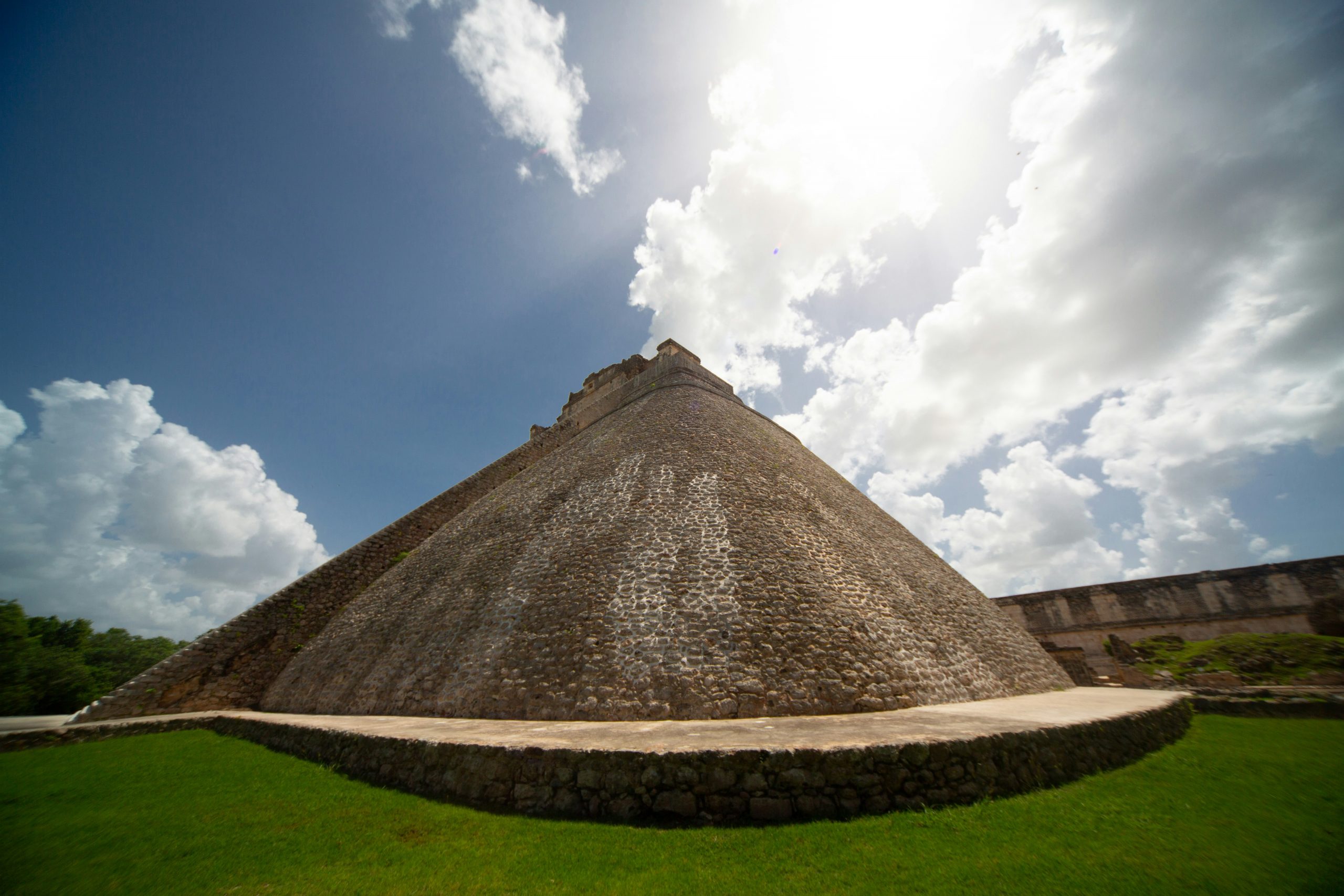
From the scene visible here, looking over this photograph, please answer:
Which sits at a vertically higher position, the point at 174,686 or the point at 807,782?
the point at 174,686

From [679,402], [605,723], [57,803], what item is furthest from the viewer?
[679,402]

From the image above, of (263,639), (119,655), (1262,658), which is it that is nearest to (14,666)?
(119,655)

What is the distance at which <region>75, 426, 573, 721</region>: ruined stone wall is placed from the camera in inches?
430

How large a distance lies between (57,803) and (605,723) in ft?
19.6

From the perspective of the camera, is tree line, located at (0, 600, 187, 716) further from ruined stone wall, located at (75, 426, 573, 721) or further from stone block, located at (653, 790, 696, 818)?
stone block, located at (653, 790, 696, 818)

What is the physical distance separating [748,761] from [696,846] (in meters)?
0.77

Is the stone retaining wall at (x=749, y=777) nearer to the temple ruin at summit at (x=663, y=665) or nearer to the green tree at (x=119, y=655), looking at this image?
the temple ruin at summit at (x=663, y=665)

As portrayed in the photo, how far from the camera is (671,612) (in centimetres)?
750

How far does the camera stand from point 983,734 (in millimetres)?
4570

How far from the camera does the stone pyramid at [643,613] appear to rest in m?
6.92

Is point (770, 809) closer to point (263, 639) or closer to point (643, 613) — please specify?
point (643, 613)

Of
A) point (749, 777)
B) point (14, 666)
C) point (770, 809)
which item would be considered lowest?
point (770, 809)

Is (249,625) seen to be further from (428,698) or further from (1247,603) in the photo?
(1247,603)

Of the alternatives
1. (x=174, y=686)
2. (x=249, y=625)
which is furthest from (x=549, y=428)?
(x=174, y=686)
